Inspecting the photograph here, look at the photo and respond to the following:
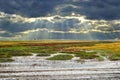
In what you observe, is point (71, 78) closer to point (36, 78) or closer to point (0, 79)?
point (36, 78)

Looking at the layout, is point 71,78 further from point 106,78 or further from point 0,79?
point 0,79

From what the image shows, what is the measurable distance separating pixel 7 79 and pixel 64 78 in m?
6.75

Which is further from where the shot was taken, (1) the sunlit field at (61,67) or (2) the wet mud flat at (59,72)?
(1) the sunlit field at (61,67)

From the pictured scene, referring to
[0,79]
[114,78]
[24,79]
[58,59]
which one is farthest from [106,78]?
[58,59]

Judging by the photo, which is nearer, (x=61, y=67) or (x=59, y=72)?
(x=59, y=72)

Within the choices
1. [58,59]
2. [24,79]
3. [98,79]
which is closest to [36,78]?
[24,79]

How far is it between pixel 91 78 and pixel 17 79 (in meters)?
8.82

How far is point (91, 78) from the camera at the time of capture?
1590 inches

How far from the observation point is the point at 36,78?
1596 inches

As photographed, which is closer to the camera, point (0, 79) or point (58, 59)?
point (0, 79)

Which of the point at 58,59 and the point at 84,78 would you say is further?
the point at 58,59

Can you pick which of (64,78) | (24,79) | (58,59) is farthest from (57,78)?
(58,59)

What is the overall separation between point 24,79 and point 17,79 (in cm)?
84

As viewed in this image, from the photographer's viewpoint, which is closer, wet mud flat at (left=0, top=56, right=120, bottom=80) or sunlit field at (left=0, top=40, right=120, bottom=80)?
wet mud flat at (left=0, top=56, right=120, bottom=80)
